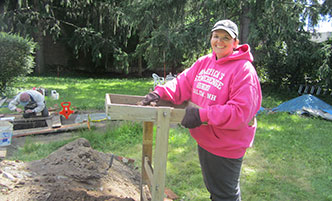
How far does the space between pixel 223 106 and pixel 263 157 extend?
320cm

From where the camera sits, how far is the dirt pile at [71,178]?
2416mm

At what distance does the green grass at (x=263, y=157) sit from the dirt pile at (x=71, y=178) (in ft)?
2.17

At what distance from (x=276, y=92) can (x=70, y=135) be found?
32.8ft

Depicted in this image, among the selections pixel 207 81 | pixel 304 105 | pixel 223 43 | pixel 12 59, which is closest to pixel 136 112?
pixel 207 81

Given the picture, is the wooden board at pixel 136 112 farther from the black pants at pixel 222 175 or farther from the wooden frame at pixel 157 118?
the black pants at pixel 222 175

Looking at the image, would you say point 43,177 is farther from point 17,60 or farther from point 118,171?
point 17,60

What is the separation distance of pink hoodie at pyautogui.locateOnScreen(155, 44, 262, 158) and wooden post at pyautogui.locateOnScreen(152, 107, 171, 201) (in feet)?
0.93

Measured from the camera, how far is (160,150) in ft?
6.17

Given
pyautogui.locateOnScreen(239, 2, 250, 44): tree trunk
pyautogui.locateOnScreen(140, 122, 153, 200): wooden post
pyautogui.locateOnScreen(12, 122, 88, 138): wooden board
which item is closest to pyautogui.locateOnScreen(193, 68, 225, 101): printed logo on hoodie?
pyautogui.locateOnScreen(140, 122, 153, 200): wooden post

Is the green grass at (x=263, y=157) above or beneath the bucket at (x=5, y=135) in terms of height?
beneath

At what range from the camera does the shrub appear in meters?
8.20

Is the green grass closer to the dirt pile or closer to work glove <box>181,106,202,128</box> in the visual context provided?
the dirt pile

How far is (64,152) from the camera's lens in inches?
132

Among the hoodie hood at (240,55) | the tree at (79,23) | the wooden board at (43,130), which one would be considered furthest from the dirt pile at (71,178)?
the tree at (79,23)
